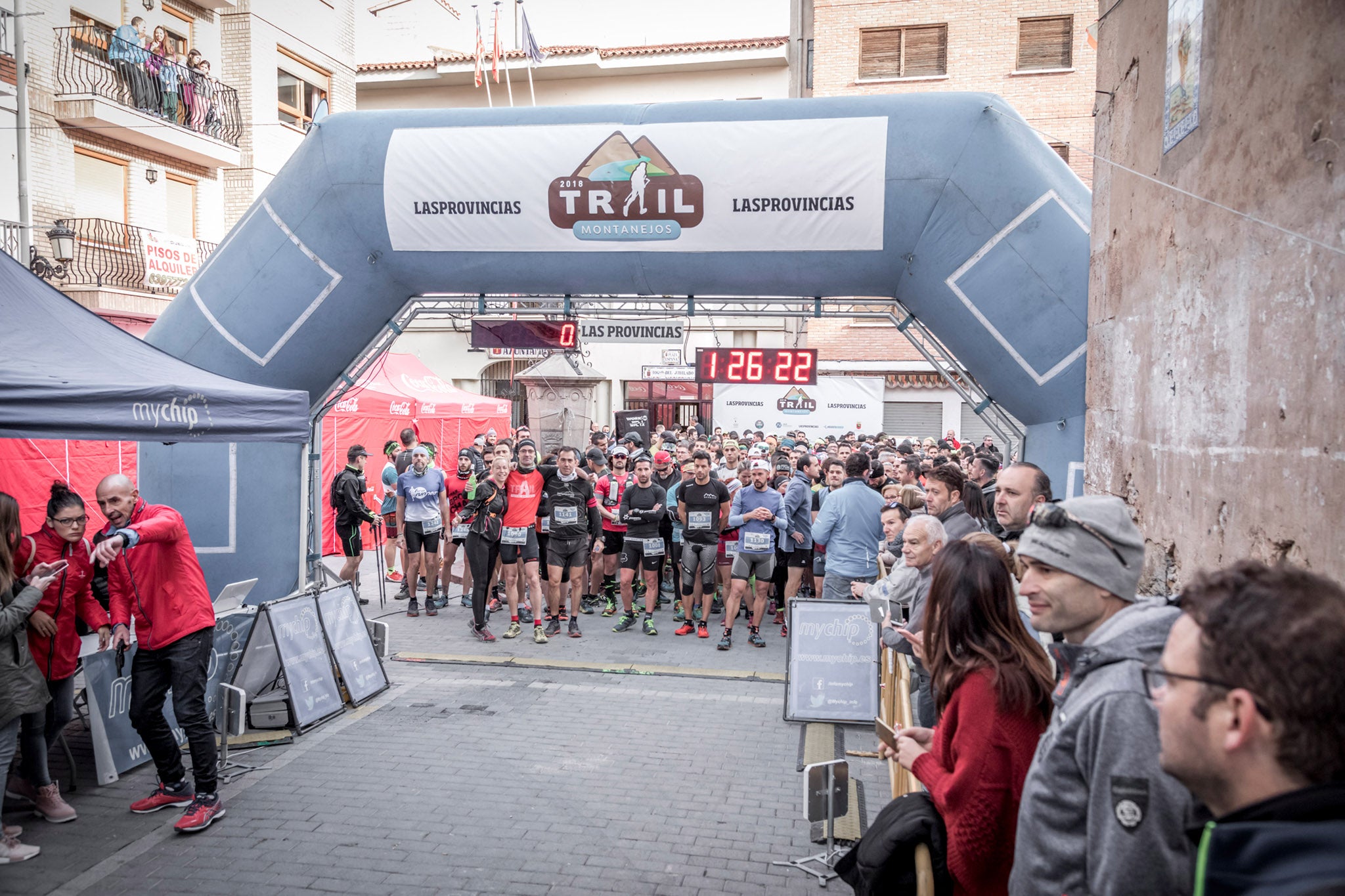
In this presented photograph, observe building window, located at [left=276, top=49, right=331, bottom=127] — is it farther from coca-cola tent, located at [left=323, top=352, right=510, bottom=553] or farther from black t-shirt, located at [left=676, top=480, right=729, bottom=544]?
black t-shirt, located at [left=676, top=480, right=729, bottom=544]

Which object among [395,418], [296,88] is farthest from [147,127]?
[395,418]

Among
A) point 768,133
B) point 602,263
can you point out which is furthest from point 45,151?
point 768,133

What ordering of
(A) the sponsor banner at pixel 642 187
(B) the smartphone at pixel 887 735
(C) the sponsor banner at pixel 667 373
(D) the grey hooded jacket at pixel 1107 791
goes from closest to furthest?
(D) the grey hooded jacket at pixel 1107 791, (B) the smartphone at pixel 887 735, (A) the sponsor banner at pixel 642 187, (C) the sponsor banner at pixel 667 373

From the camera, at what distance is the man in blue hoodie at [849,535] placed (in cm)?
802

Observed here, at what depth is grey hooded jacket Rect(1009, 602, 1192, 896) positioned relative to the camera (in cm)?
175

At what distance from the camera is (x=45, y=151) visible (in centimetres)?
1573

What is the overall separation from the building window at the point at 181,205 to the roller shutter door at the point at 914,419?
18.6 metres

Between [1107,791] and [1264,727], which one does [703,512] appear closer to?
[1107,791]

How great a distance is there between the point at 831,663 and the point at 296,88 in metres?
20.7

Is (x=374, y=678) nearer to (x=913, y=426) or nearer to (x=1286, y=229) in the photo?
(x=1286, y=229)

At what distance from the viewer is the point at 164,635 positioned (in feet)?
16.5

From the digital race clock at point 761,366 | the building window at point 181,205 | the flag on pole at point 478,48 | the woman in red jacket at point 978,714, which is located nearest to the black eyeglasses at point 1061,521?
the woman in red jacket at point 978,714

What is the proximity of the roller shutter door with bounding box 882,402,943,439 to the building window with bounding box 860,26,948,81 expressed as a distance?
30.5 ft

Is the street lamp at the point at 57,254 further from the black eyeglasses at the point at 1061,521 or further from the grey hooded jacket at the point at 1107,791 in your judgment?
Answer: the grey hooded jacket at the point at 1107,791
